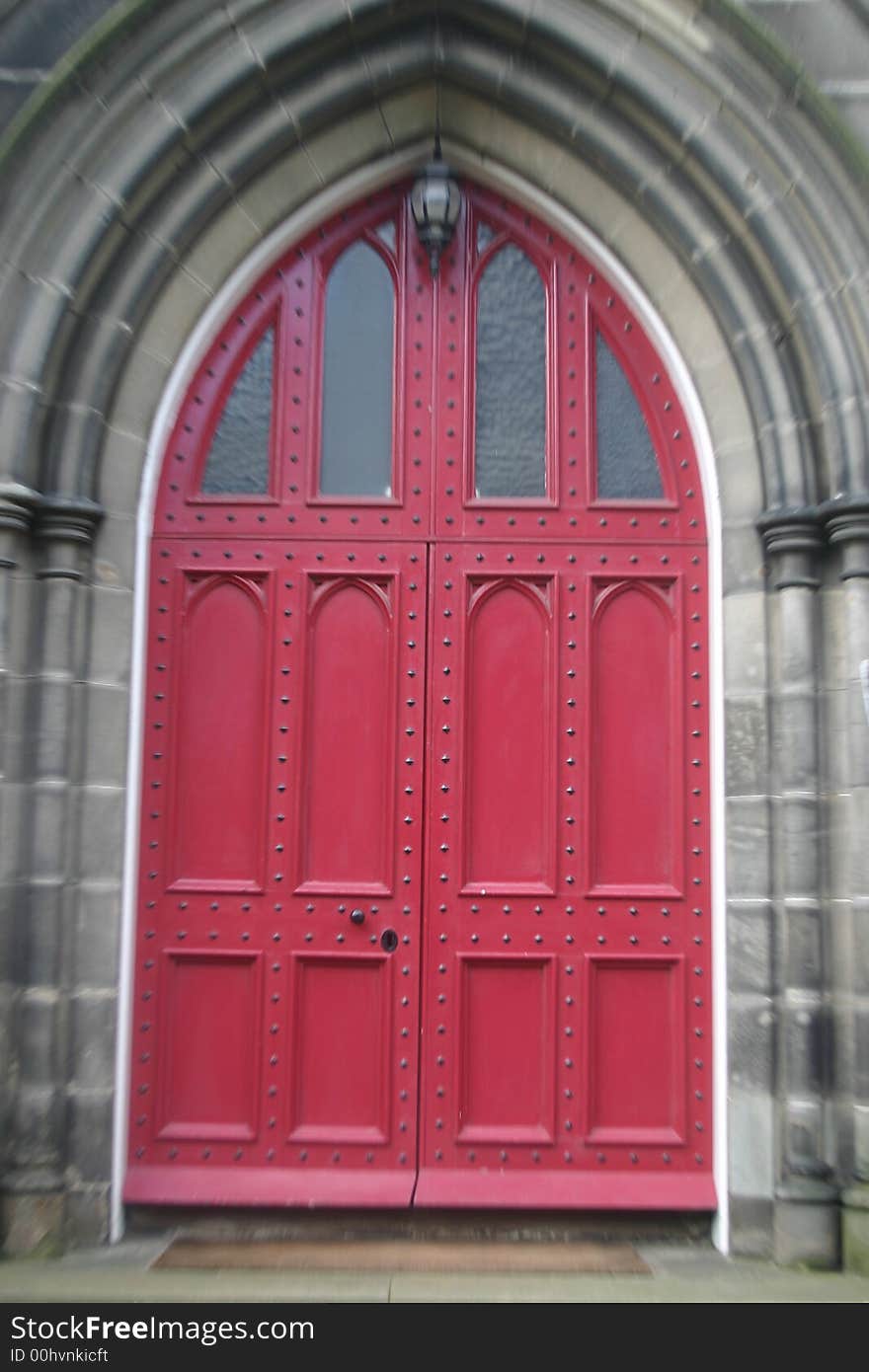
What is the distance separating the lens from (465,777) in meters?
3.91

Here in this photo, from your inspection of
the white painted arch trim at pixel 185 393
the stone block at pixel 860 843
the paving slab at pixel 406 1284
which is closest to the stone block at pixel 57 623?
the white painted arch trim at pixel 185 393

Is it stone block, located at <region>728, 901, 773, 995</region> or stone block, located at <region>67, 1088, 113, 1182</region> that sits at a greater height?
stone block, located at <region>728, 901, 773, 995</region>

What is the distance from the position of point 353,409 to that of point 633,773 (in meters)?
1.71

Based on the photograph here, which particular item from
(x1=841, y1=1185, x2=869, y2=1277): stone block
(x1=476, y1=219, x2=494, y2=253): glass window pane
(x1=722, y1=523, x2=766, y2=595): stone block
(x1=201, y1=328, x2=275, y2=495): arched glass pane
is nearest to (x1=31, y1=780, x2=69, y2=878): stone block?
(x1=201, y1=328, x2=275, y2=495): arched glass pane

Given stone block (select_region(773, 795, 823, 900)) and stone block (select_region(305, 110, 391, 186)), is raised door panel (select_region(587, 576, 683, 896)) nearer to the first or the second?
stone block (select_region(773, 795, 823, 900))

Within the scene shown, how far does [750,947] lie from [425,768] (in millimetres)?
1277

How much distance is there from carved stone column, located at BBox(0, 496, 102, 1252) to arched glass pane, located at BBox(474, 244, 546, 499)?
145 cm

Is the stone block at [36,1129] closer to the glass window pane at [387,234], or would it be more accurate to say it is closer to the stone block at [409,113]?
the glass window pane at [387,234]

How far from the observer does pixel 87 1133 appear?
12.0 feet

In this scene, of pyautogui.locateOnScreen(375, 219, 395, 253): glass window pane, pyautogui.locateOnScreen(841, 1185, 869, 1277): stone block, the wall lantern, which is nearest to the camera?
pyautogui.locateOnScreen(841, 1185, 869, 1277): stone block

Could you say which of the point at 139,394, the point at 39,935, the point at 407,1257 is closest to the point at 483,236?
the point at 139,394

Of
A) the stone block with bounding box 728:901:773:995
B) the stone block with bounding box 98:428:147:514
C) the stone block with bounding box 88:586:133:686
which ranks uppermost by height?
the stone block with bounding box 98:428:147:514

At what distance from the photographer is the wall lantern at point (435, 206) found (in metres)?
3.99

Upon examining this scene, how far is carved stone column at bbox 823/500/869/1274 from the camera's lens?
348 cm
